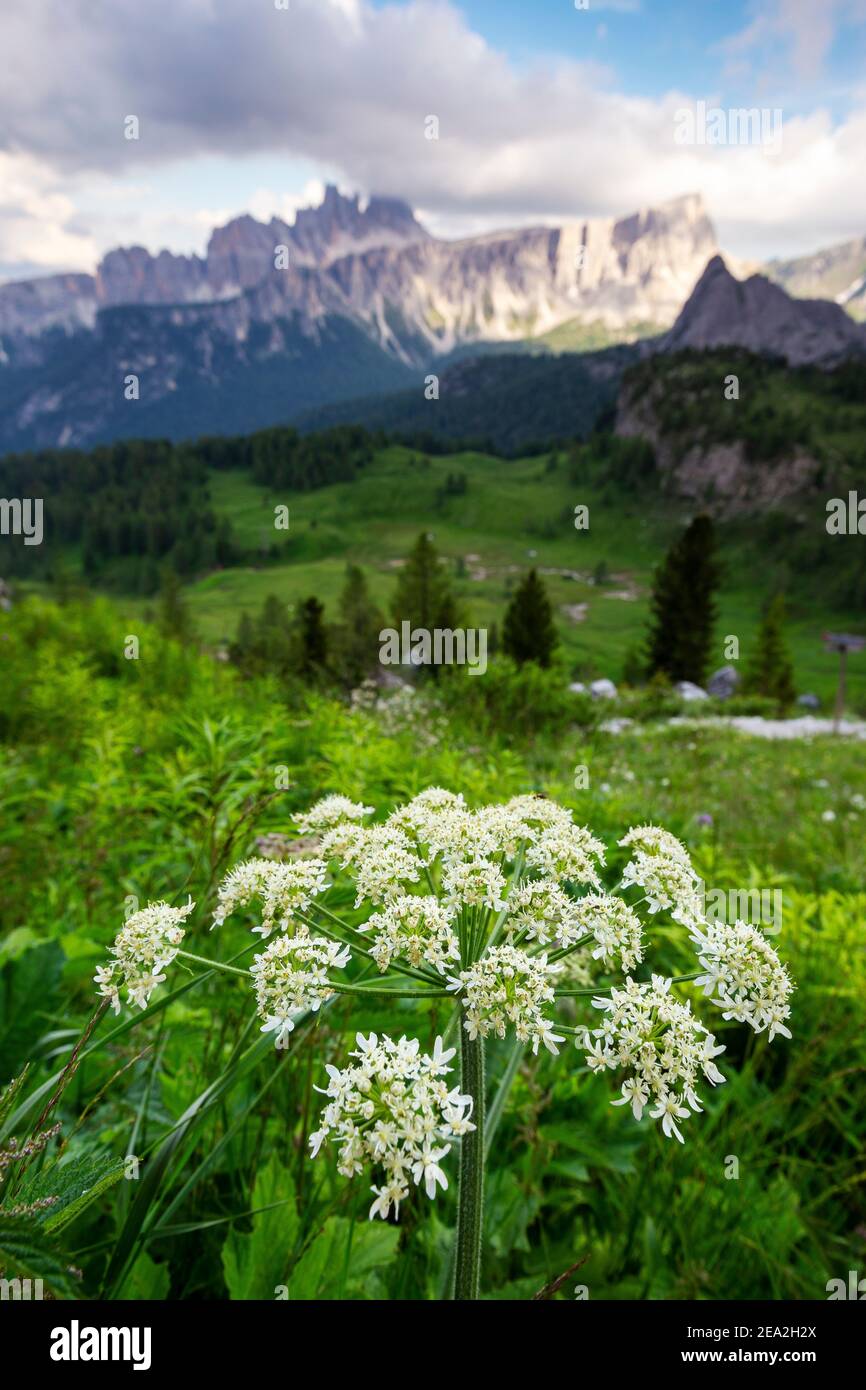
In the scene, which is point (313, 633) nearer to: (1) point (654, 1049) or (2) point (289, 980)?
(2) point (289, 980)

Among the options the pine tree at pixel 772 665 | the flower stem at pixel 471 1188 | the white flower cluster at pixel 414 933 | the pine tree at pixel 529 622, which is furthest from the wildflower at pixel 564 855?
the pine tree at pixel 772 665

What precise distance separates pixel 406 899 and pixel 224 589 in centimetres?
17140

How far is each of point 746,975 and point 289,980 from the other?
0.95 metres

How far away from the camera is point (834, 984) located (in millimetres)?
4141

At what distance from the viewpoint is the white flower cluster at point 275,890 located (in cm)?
157

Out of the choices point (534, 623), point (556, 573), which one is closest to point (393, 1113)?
point (534, 623)

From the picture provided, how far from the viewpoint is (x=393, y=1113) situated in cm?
119

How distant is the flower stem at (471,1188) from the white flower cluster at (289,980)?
36cm

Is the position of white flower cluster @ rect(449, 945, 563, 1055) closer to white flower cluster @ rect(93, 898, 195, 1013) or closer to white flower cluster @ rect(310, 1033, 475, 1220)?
white flower cluster @ rect(310, 1033, 475, 1220)

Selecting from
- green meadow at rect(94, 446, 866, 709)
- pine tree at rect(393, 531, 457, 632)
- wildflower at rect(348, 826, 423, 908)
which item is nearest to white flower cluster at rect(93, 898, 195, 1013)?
wildflower at rect(348, 826, 423, 908)

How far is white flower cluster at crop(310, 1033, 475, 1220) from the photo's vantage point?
45.3 inches

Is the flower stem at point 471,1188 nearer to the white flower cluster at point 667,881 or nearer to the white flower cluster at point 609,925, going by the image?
the white flower cluster at point 609,925

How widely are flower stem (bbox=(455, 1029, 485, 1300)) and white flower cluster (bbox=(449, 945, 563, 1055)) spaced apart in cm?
15
